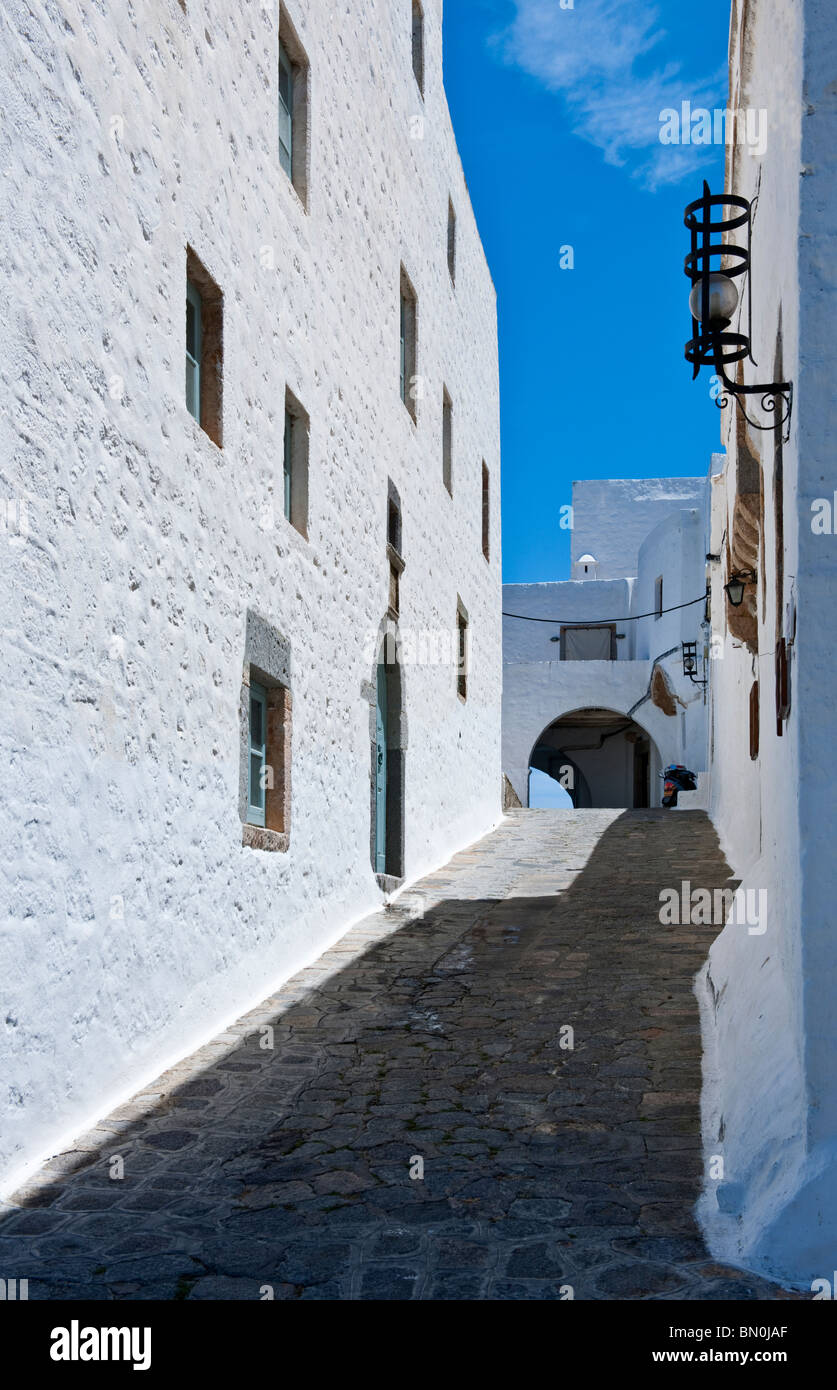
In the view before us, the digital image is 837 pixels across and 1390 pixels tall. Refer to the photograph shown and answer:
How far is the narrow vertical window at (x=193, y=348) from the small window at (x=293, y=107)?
2.10 metres

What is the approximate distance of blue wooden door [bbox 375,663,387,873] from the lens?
10438mm

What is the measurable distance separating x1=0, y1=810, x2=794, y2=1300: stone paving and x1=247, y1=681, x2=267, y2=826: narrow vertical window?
1063 mm

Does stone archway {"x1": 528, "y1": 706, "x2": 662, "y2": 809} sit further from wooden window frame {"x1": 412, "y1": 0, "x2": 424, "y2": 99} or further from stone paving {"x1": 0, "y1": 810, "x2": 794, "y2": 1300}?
stone paving {"x1": 0, "y1": 810, "x2": 794, "y2": 1300}

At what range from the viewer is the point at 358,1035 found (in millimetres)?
6305

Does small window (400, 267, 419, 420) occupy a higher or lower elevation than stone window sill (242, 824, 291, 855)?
higher

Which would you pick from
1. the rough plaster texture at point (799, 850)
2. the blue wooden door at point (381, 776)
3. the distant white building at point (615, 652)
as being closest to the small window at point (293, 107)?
the blue wooden door at point (381, 776)

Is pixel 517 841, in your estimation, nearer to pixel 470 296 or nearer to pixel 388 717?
pixel 388 717

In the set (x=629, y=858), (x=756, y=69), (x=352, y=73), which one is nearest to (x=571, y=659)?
(x=629, y=858)

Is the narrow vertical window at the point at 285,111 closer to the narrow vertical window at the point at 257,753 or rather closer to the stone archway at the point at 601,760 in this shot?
the narrow vertical window at the point at 257,753

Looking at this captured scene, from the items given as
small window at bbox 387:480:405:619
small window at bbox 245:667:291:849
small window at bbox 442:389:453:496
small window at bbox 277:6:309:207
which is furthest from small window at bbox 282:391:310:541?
small window at bbox 442:389:453:496

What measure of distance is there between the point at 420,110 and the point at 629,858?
755 centimetres

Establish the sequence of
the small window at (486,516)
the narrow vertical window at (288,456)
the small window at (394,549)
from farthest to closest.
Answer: the small window at (486,516), the small window at (394,549), the narrow vertical window at (288,456)

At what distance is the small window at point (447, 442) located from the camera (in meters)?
13.8

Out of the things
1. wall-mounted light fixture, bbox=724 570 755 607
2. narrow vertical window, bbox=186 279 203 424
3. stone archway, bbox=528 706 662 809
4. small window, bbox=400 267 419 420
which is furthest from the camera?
stone archway, bbox=528 706 662 809
